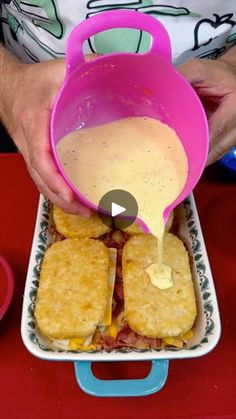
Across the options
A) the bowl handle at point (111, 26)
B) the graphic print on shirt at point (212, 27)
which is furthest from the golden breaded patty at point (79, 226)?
the graphic print on shirt at point (212, 27)

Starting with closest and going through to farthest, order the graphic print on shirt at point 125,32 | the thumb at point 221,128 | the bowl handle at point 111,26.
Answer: the bowl handle at point 111,26, the thumb at point 221,128, the graphic print on shirt at point 125,32

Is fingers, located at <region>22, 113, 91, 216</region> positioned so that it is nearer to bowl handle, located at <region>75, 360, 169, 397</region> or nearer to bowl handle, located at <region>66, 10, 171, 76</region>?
bowl handle, located at <region>66, 10, 171, 76</region>

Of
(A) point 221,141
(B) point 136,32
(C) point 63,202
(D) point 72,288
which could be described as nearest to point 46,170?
(C) point 63,202

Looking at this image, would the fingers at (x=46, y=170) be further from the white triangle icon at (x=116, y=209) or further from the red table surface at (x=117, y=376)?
the red table surface at (x=117, y=376)

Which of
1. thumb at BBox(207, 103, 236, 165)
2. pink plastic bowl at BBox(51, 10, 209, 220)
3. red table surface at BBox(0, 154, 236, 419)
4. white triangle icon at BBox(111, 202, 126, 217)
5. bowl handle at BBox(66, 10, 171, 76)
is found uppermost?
bowl handle at BBox(66, 10, 171, 76)

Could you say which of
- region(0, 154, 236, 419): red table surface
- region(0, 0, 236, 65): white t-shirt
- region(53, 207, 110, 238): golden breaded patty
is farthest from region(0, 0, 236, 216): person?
region(0, 154, 236, 419): red table surface

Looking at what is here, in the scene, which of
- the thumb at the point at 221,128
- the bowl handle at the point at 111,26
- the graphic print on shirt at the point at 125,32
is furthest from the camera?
the graphic print on shirt at the point at 125,32

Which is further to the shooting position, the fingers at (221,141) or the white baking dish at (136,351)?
the fingers at (221,141)
